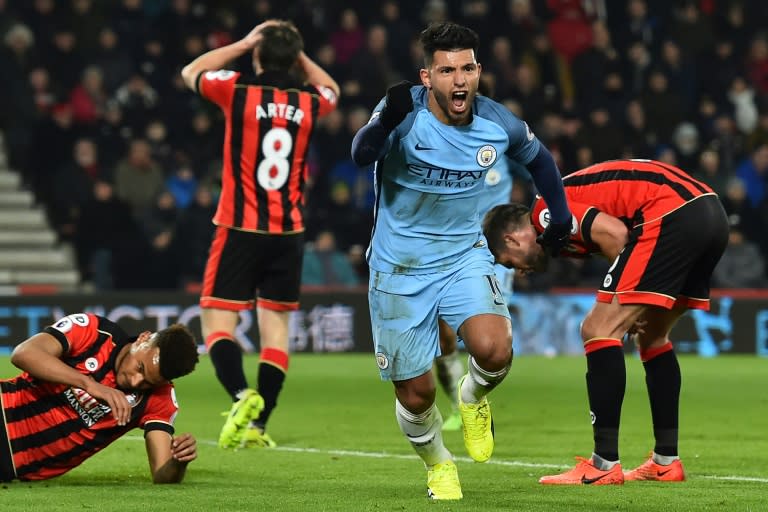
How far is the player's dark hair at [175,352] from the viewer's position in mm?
6512

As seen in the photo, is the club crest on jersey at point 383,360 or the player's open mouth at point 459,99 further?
the club crest on jersey at point 383,360

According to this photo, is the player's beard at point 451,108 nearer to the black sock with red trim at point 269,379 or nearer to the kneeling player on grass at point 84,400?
the kneeling player on grass at point 84,400

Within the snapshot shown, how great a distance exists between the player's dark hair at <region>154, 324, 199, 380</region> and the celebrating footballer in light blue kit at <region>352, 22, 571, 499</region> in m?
0.87

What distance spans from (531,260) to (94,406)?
7.45 feet

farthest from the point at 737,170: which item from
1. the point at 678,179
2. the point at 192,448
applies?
the point at 192,448

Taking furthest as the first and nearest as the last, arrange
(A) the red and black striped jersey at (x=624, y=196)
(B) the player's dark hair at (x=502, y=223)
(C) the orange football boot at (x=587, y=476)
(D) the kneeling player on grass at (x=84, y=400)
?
(B) the player's dark hair at (x=502, y=223) < (A) the red and black striped jersey at (x=624, y=196) < (C) the orange football boot at (x=587, y=476) < (D) the kneeling player on grass at (x=84, y=400)

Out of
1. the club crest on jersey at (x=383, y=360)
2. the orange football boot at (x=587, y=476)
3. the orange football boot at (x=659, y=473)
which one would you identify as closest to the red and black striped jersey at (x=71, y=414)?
the club crest on jersey at (x=383, y=360)

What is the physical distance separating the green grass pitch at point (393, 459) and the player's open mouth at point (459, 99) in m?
1.74

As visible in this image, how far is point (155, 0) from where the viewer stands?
20.1 meters

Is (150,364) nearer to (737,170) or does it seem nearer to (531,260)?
(531,260)

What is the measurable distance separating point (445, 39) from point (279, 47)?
2.96 metres

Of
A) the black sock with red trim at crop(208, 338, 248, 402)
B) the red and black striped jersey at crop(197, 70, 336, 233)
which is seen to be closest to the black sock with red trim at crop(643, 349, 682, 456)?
the black sock with red trim at crop(208, 338, 248, 402)

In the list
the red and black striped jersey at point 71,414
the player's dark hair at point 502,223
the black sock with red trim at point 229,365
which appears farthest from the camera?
the black sock with red trim at point 229,365

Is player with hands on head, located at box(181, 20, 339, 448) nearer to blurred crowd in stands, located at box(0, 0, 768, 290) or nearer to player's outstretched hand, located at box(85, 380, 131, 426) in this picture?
player's outstretched hand, located at box(85, 380, 131, 426)
